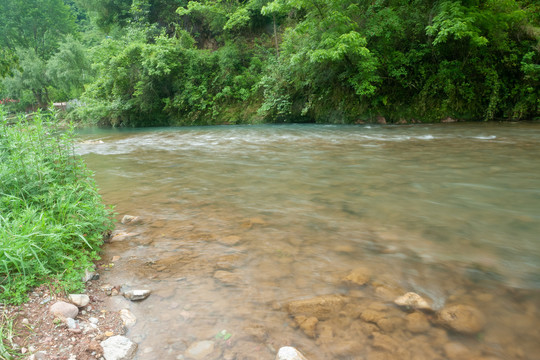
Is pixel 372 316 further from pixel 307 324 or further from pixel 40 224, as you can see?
pixel 40 224

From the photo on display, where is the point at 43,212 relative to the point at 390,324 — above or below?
above

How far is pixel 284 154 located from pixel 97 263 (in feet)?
17.7

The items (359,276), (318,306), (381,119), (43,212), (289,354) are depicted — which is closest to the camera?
(289,354)

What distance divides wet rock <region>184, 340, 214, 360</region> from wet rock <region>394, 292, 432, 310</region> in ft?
4.09

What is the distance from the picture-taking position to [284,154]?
24.6ft

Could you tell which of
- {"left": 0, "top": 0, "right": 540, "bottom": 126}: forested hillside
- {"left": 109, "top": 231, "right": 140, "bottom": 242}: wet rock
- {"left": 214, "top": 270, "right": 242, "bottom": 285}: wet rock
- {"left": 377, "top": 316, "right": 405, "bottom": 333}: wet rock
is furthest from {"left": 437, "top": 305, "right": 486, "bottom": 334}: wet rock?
{"left": 0, "top": 0, "right": 540, "bottom": 126}: forested hillside

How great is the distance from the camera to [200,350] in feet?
5.54

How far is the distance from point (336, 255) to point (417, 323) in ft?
2.98

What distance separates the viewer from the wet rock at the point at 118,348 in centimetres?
162

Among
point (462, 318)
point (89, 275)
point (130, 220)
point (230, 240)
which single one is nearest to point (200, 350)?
point (89, 275)

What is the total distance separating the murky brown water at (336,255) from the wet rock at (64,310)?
26 centimetres

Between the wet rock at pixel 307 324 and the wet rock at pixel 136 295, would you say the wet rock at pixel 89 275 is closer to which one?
the wet rock at pixel 136 295

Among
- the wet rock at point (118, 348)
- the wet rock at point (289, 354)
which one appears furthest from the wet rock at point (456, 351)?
the wet rock at point (118, 348)

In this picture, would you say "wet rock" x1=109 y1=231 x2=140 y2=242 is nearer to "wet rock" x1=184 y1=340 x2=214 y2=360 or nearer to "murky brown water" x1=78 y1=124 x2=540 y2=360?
"murky brown water" x1=78 y1=124 x2=540 y2=360
